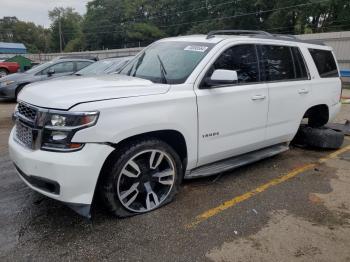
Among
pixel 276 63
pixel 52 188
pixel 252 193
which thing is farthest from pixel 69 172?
pixel 276 63

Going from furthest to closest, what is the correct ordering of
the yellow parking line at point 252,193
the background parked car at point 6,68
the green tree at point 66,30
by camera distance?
the green tree at point 66,30
the background parked car at point 6,68
the yellow parking line at point 252,193

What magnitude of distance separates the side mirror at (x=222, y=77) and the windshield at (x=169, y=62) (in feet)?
0.92

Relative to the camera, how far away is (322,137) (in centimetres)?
598

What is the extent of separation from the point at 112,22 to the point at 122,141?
86.4 metres

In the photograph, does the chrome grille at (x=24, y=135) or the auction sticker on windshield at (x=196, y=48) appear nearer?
the chrome grille at (x=24, y=135)

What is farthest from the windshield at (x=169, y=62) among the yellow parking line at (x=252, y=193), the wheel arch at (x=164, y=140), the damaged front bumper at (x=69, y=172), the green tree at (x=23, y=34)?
the green tree at (x=23, y=34)

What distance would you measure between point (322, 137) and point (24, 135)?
4708 millimetres

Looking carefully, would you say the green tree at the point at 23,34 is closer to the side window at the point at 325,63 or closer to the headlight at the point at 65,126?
the side window at the point at 325,63

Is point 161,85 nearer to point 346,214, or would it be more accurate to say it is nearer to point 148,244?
point 148,244

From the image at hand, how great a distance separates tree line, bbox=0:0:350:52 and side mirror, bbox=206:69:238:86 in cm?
3819

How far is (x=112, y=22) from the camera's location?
8450 cm

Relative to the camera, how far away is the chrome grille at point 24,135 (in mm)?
3291

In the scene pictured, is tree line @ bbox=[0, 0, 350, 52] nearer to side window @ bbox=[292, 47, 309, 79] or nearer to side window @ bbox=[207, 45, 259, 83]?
side window @ bbox=[292, 47, 309, 79]

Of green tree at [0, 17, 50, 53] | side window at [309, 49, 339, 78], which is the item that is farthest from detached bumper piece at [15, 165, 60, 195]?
green tree at [0, 17, 50, 53]
